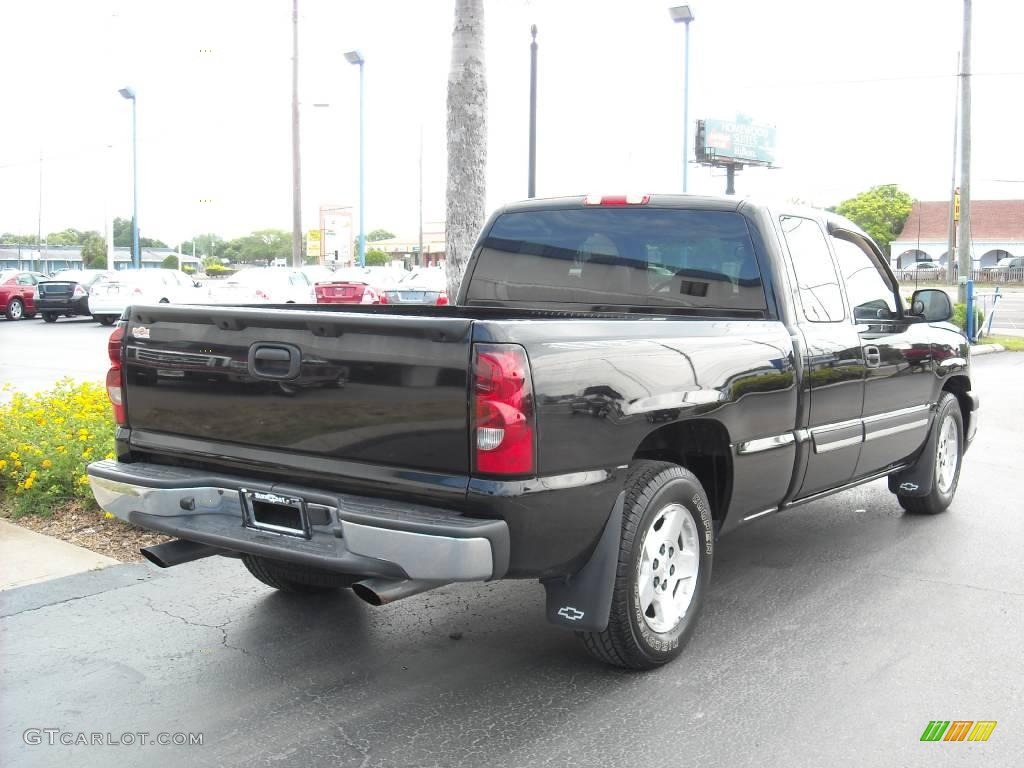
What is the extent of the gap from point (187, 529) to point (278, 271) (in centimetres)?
2422

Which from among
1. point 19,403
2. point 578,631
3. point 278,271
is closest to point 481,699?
point 578,631

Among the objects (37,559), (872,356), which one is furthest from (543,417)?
(37,559)

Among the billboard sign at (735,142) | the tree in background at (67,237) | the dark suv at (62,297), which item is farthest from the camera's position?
the tree in background at (67,237)

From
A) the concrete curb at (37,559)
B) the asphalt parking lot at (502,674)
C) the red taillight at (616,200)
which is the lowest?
the asphalt parking lot at (502,674)

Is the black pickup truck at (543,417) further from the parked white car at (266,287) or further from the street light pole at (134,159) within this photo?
the street light pole at (134,159)

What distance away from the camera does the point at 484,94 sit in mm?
9273

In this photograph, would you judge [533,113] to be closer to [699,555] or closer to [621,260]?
[621,260]

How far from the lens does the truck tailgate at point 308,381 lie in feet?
11.8

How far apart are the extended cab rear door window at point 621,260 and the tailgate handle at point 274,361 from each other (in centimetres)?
210

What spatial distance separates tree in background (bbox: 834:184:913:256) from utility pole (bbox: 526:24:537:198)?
6960 cm

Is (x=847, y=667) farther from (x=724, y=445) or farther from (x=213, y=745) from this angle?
(x=213, y=745)

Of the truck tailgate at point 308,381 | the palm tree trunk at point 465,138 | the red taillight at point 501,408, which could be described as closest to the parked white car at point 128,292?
the palm tree trunk at point 465,138

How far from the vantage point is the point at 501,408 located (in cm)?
351

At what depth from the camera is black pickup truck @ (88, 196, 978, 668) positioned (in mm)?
3576
